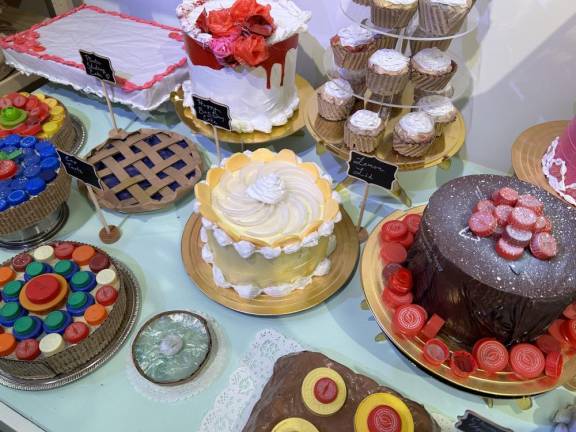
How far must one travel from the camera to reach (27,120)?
6.44 feet

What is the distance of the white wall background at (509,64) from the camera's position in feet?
5.41

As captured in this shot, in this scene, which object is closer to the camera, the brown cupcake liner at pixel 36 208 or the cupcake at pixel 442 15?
the cupcake at pixel 442 15

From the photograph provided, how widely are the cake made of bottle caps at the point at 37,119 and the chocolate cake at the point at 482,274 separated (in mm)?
1497

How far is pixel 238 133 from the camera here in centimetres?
188

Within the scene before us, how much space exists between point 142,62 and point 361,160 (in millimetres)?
1200

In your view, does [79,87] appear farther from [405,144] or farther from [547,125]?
[547,125]

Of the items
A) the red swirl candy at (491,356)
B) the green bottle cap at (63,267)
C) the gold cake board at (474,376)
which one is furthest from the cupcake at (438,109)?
the green bottle cap at (63,267)

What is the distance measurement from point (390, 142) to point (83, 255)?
1.08 meters

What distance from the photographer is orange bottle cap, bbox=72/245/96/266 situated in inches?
58.7

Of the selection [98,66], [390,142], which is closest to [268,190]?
[390,142]

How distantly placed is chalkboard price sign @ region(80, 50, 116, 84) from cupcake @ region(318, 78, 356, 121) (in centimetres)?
80

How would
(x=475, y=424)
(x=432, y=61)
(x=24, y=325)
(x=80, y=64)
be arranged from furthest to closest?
(x=80, y=64) < (x=432, y=61) < (x=24, y=325) < (x=475, y=424)

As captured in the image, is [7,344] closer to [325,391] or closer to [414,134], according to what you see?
[325,391]

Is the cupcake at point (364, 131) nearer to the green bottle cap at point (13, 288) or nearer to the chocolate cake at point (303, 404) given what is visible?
the chocolate cake at point (303, 404)
